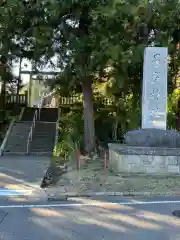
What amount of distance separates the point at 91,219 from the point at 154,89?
6910 millimetres

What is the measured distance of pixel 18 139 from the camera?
19281 mm

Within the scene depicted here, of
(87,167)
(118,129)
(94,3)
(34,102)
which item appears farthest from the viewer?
(34,102)

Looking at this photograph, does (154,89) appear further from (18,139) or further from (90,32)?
(18,139)

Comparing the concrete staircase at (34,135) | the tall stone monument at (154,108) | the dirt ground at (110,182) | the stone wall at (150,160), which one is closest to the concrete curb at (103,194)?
the dirt ground at (110,182)

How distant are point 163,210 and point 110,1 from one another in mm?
8615

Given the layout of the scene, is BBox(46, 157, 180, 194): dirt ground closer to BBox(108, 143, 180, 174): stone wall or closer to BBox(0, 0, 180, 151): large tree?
BBox(108, 143, 180, 174): stone wall

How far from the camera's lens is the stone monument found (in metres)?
Answer: 11.5

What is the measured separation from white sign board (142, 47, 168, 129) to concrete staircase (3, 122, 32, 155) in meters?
7.48

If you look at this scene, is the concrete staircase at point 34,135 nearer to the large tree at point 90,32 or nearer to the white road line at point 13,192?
the large tree at point 90,32

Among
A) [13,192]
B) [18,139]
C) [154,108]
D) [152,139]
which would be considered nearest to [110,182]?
[152,139]

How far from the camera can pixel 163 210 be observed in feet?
24.5

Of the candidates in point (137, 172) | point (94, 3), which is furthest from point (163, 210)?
point (94, 3)

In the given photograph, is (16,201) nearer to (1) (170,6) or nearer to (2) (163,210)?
(2) (163,210)

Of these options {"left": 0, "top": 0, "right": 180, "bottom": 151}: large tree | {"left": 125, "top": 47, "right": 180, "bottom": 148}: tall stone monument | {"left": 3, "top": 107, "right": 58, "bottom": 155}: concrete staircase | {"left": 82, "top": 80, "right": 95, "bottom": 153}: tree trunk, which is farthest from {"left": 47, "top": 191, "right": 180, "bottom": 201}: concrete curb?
{"left": 3, "top": 107, "right": 58, "bottom": 155}: concrete staircase
